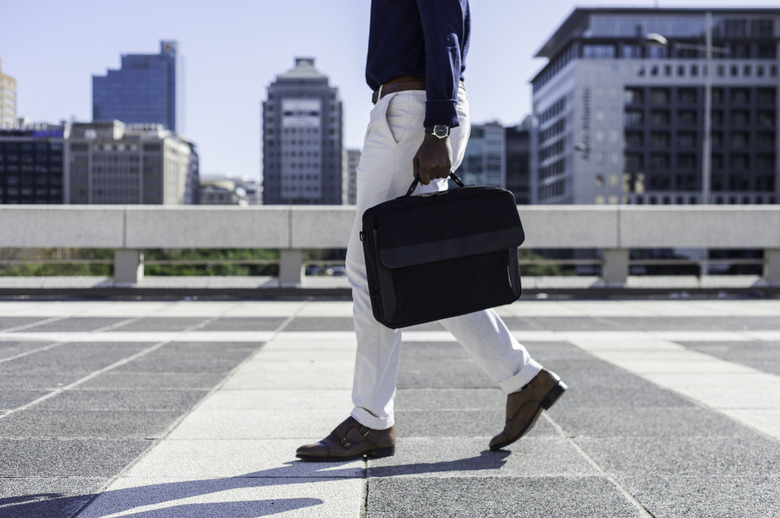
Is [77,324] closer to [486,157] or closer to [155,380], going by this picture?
[155,380]

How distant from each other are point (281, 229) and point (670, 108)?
3771 inches

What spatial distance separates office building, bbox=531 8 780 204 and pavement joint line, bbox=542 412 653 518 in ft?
311

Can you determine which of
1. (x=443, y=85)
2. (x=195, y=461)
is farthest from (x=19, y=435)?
(x=443, y=85)

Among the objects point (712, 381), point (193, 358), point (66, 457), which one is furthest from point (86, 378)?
point (712, 381)

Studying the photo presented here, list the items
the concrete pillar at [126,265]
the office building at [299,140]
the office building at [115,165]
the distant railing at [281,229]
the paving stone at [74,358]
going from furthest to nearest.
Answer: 1. the office building at [299,140]
2. the office building at [115,165]
3. the concrete pillar at [126,265]
4. the distant railing at [281,229]
5. the paving stone at [74,358]

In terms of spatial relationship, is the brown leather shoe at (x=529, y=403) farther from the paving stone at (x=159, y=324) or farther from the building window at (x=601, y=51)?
the building window at (x=601, y=51)

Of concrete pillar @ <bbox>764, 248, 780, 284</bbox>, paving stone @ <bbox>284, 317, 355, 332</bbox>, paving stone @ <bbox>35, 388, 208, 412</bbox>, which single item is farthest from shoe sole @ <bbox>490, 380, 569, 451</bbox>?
concrete pillar @ <bbox>764, 248, 780, 284</bbox>

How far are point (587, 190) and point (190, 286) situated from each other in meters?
91.7

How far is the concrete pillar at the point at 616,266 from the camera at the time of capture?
10.4 metres

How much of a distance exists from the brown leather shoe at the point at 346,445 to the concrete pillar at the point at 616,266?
26.9 feet

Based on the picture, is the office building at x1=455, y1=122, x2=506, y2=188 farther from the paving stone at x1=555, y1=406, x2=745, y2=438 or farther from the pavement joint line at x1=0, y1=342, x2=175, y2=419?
the paving stone at x1=555, y1=406, x2=745, y2=438

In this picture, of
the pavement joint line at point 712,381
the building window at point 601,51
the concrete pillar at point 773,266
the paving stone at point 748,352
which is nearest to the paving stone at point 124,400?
the pavement joint line at point 712,381

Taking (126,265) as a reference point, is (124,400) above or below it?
below

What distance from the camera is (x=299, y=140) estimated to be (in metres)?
182
